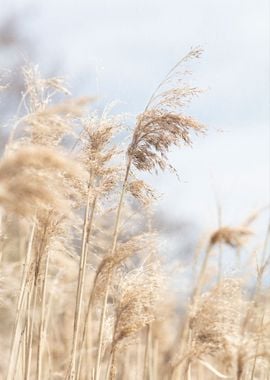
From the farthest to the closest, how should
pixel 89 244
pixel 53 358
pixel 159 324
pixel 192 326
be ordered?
1. pixel 53 358
2. pixel 159 324
3. pixel 89 244
4. pixel 192 326

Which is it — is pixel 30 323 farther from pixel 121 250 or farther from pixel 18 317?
pixel 121 250

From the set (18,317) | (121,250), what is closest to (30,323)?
(18,317)

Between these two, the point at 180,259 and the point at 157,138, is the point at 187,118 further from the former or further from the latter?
the point at 180,259

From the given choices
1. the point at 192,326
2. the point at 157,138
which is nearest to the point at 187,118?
the point at 157,138

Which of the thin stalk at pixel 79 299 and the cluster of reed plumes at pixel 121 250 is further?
the thin stalk at pixel 79 299

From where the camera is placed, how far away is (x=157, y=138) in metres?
3.39

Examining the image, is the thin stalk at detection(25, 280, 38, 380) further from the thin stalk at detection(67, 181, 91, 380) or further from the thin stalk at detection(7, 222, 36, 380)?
the thin stalk at detection(67, 181, 91, 380)

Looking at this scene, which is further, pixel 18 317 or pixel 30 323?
pixel 30 323

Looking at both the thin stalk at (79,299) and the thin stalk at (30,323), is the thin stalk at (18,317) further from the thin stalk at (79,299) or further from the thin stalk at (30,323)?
the thin stalk at (79,299)

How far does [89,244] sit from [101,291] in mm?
439

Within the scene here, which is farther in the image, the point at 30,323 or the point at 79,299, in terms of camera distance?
the point at 30,323

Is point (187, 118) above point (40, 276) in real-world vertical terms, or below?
above

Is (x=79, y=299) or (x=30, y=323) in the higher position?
(x=79, y=299)

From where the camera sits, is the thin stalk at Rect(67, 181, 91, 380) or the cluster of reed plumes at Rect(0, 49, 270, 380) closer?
the cluster of reed plumes at Rect(0, 49, 270, 380)
